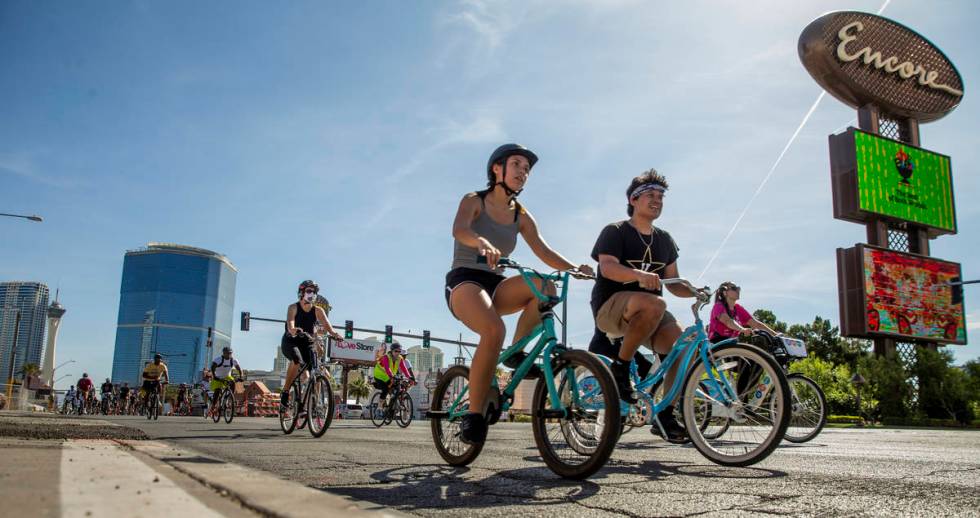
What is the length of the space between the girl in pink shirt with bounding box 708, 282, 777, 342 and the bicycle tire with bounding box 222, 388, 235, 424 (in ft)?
32.8

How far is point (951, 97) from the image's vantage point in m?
49.2

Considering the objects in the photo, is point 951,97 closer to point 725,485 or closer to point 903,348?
point 903,348

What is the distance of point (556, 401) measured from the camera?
375cm

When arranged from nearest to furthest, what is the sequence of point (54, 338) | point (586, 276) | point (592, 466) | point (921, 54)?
1. point (592, 466)
2. point (586, 276)
3. point (921, 54)
4. point (54, 338)

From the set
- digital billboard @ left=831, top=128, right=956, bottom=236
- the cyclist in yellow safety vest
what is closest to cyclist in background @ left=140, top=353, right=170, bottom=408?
the cyclist in yellow safety vest

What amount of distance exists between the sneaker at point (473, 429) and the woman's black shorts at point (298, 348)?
512 cm

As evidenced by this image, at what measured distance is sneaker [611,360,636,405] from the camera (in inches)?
190

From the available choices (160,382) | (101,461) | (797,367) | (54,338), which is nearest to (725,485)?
(101,461)

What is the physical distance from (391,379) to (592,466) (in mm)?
11132

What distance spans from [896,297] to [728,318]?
133 ft

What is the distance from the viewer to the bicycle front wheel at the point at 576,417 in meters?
3.35

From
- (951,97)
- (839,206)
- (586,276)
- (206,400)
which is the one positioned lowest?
(206,400)

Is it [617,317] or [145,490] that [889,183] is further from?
[145,490]

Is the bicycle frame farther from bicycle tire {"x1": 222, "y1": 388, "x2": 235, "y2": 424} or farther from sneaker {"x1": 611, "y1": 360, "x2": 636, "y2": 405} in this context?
bicycle tire {"x1": 222, "y1": 388, "x2": 235, "y2": 424}
